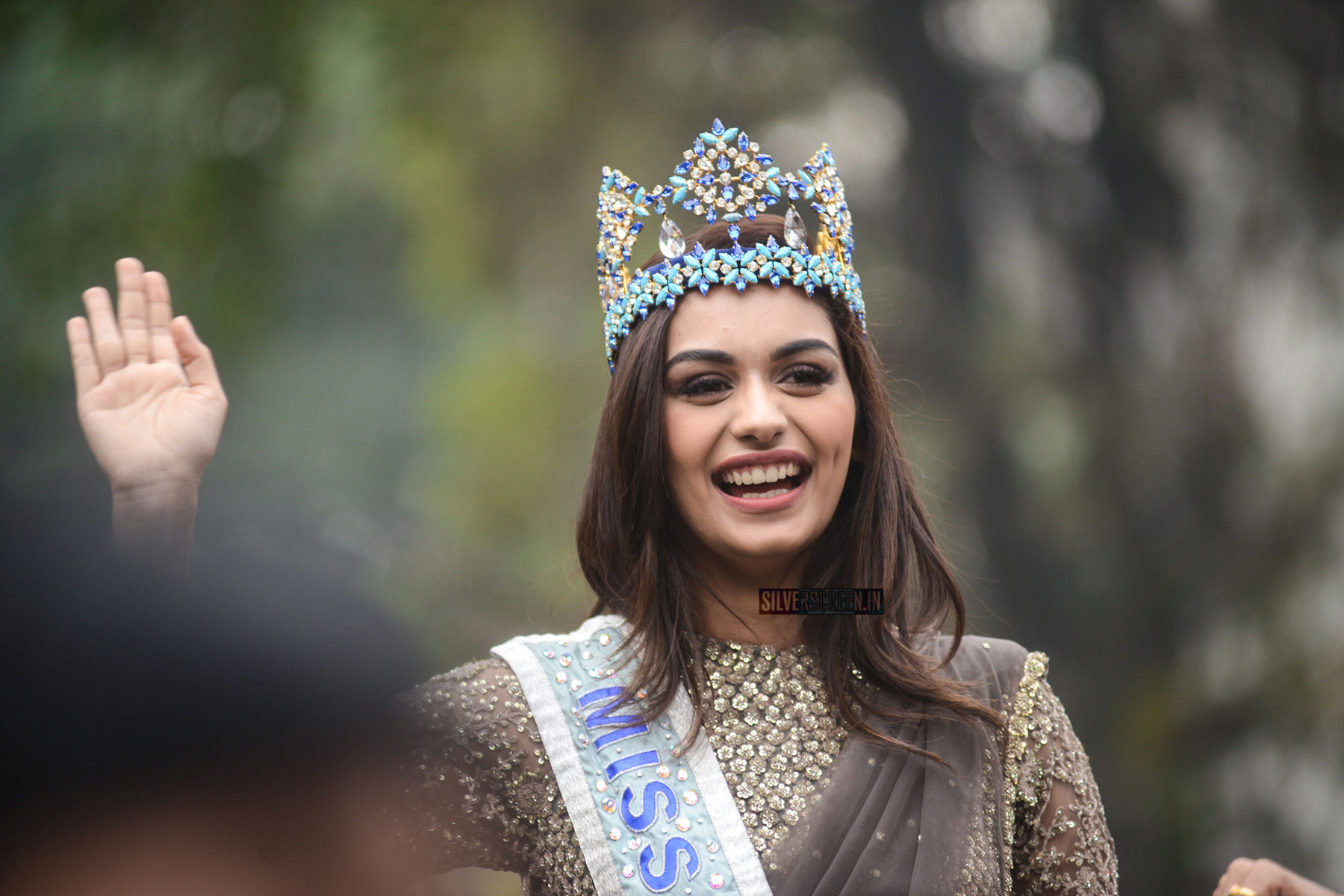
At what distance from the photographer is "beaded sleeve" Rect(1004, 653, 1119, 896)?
2092 mm

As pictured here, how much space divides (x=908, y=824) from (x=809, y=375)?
0.82 meters

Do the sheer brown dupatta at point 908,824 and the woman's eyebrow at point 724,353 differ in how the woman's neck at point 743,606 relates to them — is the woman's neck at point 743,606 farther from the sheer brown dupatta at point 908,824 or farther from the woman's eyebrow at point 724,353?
the woman's eyebrow at point 724,353

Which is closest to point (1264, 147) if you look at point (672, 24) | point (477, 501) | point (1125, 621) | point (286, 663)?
point (1125, 621)

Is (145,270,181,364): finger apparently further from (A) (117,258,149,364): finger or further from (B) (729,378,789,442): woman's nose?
(B) (729,378,789,442): woman's nose

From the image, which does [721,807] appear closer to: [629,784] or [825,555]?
[629,784]

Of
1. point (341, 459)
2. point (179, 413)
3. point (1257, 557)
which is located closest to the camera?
point (179, 413)

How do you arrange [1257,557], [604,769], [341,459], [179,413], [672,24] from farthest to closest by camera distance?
1. [672,24]
2. [1257,557]
3. [341,459]
4. [604,769]
5. [179,413]

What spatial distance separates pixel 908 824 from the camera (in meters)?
1.96

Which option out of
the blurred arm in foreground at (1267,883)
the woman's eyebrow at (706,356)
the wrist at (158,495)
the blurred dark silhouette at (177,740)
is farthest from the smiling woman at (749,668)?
the blurred dark silhouette at (177,740)

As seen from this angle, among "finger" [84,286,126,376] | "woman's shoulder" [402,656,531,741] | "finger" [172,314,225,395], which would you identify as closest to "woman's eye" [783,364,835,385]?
"woman's shoulder" [402,656,531,741]

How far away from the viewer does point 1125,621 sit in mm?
3795

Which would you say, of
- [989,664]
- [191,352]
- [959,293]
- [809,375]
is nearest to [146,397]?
[191,352]

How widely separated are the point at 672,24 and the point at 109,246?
223 centimetres

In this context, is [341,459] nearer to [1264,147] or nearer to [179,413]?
[179,413]
